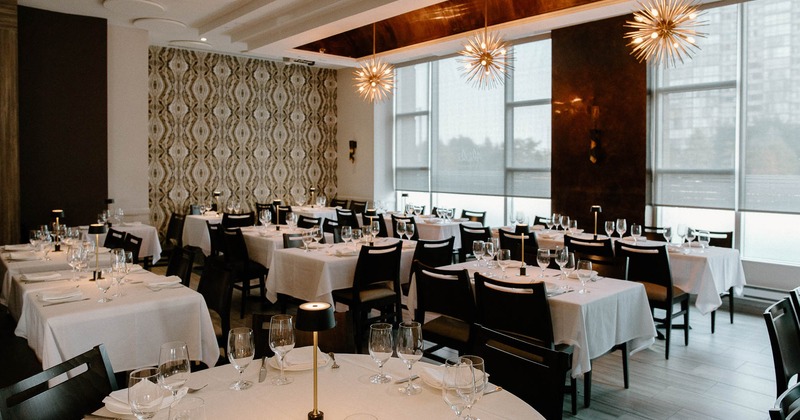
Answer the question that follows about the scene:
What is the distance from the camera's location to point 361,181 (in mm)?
12922

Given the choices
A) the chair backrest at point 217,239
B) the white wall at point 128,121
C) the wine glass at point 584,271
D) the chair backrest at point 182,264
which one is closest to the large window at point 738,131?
the wine glass at point 584,271

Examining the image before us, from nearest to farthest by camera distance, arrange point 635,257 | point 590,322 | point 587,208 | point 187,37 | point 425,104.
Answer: point 590,322
point 635,257
point 587,208
point 187,37
point 425,104

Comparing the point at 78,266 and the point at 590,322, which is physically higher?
the point at 78,266

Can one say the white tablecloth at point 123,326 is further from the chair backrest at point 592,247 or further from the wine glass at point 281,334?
the chair backrest at point 592,247

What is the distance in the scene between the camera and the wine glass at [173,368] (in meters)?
1.69

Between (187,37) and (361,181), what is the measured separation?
4695mm

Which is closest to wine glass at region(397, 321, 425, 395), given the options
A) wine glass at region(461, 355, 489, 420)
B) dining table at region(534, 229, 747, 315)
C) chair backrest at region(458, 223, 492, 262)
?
wine glass at region(461, 355, 489, 420)

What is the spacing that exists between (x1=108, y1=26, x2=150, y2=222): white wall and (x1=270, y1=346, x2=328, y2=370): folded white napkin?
838cm

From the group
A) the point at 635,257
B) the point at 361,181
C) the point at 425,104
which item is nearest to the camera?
the point at 635,257

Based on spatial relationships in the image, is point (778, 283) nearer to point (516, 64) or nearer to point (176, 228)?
point (516, 64)

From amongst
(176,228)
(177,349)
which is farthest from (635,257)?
(176,228)

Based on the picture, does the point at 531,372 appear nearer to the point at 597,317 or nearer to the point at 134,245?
the point at 597,317

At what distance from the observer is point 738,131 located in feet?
23.9

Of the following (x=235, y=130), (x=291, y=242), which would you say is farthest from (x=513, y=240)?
(x=235, y=130)
